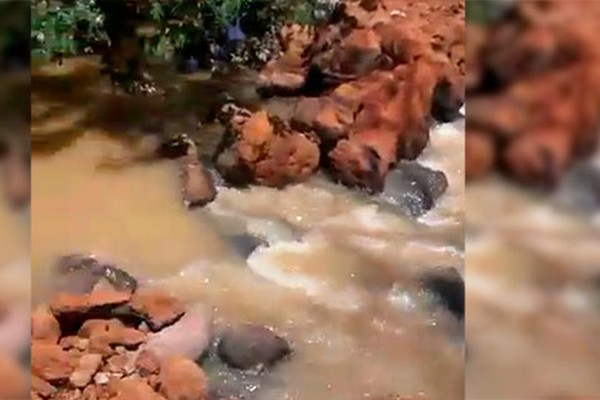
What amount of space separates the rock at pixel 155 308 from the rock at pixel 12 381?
0.18 metres

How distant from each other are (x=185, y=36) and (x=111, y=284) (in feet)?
1.20

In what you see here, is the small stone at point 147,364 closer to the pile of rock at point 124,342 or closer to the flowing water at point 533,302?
the pile of rock at point 124,342

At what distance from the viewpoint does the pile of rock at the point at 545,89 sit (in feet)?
4.13

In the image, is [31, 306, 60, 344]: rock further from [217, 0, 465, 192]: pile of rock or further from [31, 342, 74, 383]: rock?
[217, 0, 465, 192]: pile of rock

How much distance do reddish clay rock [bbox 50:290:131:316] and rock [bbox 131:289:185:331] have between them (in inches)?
0.7

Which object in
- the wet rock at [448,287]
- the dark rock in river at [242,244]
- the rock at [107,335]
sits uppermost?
the dark rock in river at [242,244]

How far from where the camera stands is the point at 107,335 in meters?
1.30

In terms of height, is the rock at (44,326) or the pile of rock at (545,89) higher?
the pile of rock at (545,89)

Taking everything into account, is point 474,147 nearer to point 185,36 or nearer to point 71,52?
point 185,36

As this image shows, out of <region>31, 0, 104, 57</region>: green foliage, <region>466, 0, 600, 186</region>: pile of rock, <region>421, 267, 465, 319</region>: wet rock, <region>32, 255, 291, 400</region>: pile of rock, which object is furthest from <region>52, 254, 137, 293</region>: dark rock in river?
<region>466, 0, 600, 186</region>: pile of rock

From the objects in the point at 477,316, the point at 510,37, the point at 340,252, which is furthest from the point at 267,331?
the point at 510,37

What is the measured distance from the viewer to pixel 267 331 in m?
1.30

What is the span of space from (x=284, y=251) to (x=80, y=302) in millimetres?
291

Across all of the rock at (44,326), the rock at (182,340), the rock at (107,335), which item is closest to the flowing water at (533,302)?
the rock at (182,340)
